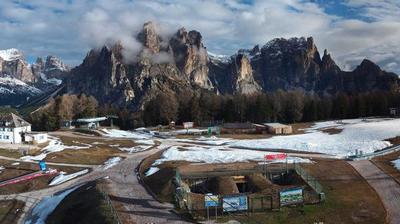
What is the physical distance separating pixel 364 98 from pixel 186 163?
421ft

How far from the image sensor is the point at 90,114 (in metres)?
186

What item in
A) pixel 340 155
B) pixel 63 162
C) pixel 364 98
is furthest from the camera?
pixel 364 98

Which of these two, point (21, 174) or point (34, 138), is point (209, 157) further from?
point (34, 138)

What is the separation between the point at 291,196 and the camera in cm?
5012

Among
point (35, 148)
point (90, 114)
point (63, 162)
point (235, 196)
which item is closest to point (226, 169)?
point (235, 196)

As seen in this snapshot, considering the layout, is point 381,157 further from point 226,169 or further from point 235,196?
point 235,196

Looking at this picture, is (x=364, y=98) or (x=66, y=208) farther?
(x=364, y=98)

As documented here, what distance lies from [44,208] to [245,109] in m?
127

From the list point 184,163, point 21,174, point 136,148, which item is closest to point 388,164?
point 184,163

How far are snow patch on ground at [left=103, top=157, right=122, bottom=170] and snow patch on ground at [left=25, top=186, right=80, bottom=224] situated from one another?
1410 cm

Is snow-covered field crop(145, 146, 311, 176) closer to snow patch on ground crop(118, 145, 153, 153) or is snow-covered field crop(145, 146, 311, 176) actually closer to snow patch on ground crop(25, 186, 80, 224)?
snow patch on ground crop(25, 186, 80, 224)

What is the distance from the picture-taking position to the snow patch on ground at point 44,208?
58.7 meters

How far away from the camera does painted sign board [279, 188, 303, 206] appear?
49.7 meters

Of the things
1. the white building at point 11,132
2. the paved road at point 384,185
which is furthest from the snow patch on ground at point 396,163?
the white building at point 11,132
